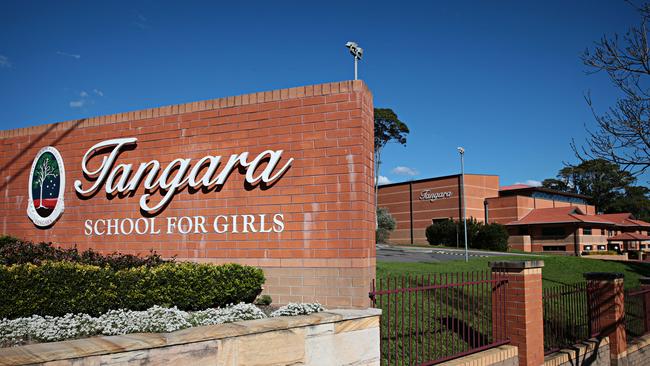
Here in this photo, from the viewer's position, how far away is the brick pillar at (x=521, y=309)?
8.40 meters

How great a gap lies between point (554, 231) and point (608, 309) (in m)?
44.6

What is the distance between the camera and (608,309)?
10.7 metres

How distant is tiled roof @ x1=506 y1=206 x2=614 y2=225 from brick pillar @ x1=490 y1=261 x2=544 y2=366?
149 ft

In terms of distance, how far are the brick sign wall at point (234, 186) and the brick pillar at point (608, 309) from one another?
538cm

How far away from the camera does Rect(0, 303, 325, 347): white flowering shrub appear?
17.9 feet

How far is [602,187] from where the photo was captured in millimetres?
87250

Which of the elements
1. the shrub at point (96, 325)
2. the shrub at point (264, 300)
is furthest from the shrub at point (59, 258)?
the shrub at point (96, 325)

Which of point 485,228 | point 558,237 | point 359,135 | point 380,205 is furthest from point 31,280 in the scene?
point 380,205

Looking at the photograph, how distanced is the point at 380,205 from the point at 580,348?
5618 centimetres

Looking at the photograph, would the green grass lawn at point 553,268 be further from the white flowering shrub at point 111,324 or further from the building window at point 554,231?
the building window at point 554,231

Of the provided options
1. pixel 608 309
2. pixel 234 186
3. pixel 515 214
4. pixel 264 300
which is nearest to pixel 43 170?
pixel 234 186

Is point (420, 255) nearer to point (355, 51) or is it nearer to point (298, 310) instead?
point (355, 51)

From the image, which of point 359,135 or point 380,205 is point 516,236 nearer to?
point 380,205

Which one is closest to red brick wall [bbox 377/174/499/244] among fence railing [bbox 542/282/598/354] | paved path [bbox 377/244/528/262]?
paved path [bbox 377/244/528/262]
